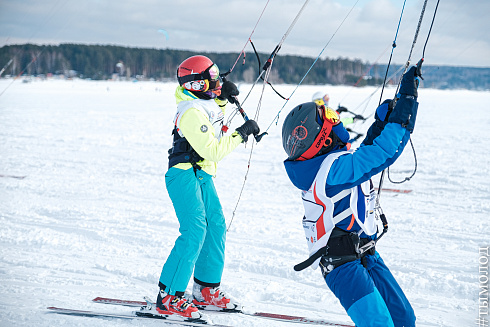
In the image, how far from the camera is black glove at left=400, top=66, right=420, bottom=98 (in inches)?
87.4

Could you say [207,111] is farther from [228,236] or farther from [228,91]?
[228,236]

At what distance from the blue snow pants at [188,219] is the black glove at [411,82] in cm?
179

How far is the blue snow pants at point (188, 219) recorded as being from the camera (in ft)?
11.3

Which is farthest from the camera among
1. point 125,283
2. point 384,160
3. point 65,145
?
point 65,145

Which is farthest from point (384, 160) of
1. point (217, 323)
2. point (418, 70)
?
point (217, 323)

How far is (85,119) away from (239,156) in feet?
35.9

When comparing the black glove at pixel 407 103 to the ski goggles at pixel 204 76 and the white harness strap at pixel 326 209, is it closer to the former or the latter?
the white harness strap at pixel 326 209

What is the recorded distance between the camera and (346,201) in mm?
2373

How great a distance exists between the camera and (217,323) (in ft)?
11.6

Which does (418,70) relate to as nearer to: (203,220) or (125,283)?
(203,220)

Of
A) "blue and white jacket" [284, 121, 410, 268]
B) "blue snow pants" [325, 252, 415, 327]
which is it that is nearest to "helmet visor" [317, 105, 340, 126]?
"blue and white jacket" [284, 121, 410, 268]

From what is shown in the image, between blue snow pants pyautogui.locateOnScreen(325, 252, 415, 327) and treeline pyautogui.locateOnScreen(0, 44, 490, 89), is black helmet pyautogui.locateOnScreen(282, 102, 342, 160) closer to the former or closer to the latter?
blue snow pants pyautogui.locateOnScreen(325, 252, 415, 327)

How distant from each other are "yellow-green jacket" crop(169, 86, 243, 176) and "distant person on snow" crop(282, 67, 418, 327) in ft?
3.09

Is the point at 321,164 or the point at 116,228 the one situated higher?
the point at 321,164
